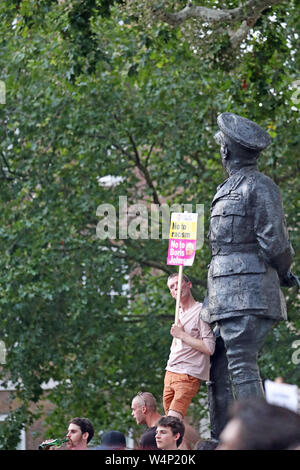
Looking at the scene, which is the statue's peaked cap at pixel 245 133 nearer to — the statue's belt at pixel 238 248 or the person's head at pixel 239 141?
the person's head at pixel 239 141

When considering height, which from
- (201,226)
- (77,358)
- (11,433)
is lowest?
(11,433)

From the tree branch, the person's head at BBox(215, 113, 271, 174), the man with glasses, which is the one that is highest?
the tree branch

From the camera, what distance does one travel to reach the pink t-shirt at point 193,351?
7848mm

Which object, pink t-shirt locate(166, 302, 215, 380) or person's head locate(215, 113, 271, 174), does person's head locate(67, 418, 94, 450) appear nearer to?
pink t-shirt locate(166, 302, 215, 380)

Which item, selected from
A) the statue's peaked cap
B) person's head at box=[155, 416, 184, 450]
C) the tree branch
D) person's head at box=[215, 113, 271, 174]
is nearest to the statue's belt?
person's head at box=[215, 113, 271, 174]

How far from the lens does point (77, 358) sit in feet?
61.5

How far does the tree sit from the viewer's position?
1797 cm

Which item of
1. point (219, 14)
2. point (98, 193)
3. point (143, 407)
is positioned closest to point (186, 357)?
point (143, 407)

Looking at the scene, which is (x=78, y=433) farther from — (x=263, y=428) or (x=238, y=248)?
(x=263, y=428)

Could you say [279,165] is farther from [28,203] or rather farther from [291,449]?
[291,449]

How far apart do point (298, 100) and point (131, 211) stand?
12.3ft

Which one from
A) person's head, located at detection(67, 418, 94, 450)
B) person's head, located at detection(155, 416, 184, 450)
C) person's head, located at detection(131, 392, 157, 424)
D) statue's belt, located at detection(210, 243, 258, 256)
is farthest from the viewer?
person's head, located at detection(131, 392, 157, 424)

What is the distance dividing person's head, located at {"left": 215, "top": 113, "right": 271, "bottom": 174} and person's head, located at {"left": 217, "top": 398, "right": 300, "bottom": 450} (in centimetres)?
451
